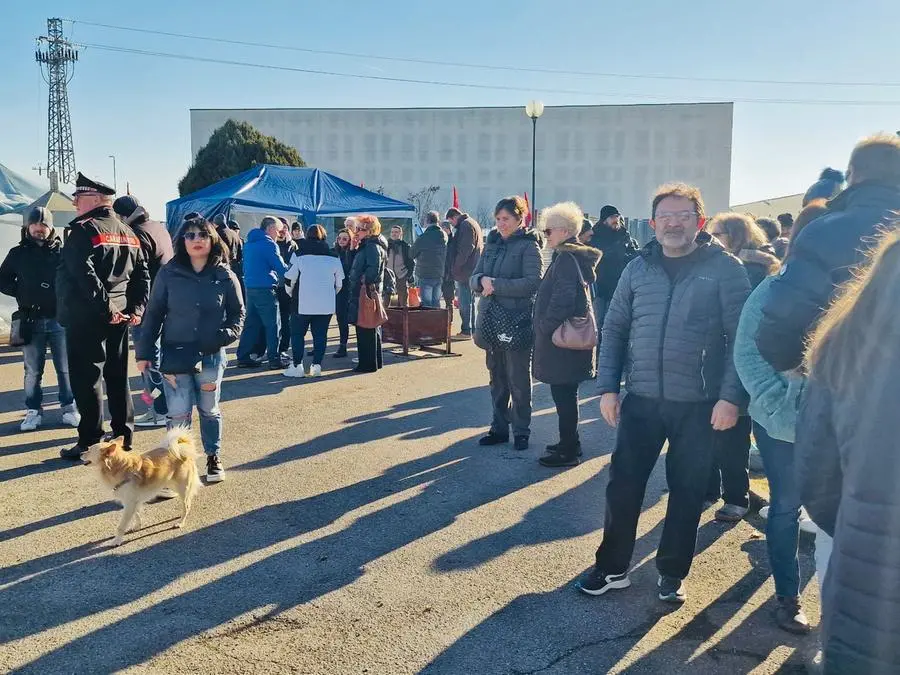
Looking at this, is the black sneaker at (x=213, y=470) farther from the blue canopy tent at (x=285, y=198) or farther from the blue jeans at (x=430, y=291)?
the blue canopy tent at (x=285, y=198)

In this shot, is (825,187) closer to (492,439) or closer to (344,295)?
(492,439)

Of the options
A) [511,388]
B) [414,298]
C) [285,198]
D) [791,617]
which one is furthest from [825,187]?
[285,198]

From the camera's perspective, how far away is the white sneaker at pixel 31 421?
21.3 ft

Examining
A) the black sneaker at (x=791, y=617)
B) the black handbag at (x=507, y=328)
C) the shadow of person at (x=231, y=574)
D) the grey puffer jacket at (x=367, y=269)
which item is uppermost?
the grey puffer jacket at (x=367, y=269)

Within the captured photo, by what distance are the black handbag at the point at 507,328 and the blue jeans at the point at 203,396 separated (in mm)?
2061

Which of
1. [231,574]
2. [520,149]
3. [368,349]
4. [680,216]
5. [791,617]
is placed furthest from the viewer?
[520,149]

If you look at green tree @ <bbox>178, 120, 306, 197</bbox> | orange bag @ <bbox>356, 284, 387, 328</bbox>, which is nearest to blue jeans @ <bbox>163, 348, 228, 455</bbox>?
orange bag @ <bbox>356, 284, 387, 328</bbox>

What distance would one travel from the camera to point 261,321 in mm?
9758

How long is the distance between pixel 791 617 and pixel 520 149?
176ft

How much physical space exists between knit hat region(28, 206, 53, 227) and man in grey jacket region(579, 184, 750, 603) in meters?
5.46

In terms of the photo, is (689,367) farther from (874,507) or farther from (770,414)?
(874,507)

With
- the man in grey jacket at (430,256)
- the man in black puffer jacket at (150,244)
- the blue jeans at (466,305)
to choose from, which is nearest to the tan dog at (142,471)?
the man in black puffer jacket at (150,244)

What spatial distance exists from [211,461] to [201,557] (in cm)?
126

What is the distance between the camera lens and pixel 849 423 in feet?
4.67
